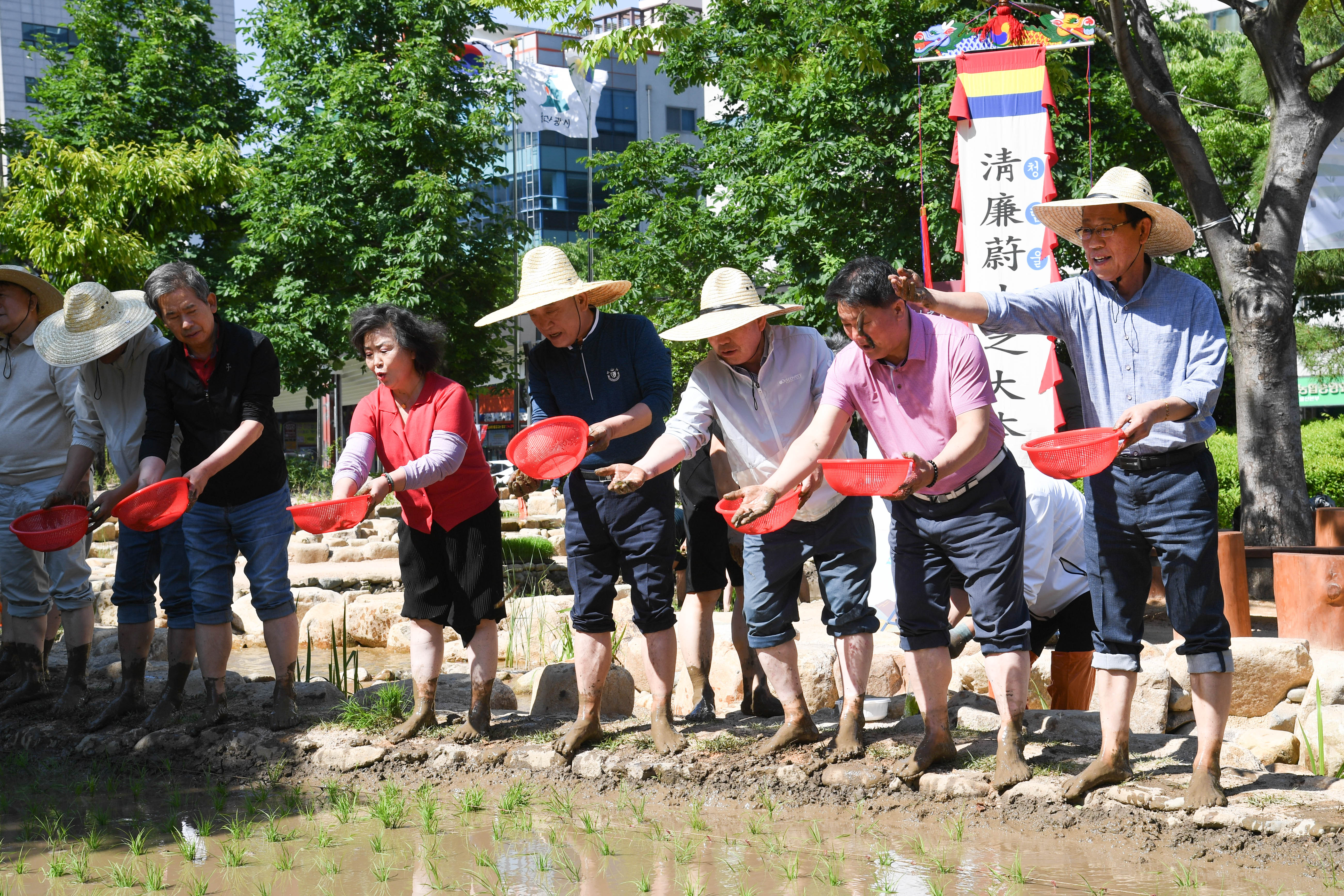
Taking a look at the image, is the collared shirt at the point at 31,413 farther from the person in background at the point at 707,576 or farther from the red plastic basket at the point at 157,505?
the person in background at the point at 707,576

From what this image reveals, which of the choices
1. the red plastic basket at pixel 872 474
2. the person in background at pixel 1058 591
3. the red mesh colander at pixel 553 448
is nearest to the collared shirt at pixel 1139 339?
the red plastic basket at pixel 872 474

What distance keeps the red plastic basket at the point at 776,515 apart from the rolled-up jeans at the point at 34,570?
3.27 metres

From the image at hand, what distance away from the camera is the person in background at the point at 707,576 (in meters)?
4.84

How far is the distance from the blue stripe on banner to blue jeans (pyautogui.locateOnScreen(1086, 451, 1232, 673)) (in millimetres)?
5846

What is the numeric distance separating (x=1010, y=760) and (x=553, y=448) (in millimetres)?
1822

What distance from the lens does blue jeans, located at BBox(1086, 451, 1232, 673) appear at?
328 cm

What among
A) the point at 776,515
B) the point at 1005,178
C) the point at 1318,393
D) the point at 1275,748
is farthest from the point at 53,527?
the point at 1318,393

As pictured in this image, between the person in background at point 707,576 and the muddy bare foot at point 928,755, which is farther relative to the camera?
the person in background at point 707,576

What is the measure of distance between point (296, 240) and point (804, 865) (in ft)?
54.0

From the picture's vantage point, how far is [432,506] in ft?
14.5

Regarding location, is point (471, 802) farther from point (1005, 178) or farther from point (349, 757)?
point (1005, 178)

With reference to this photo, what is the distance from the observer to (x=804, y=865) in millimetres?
3303

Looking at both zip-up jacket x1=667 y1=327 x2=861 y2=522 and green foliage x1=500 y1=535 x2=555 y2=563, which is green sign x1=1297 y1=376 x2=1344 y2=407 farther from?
zip-up jacket x1=667 y1=327 x2=861 y2=522

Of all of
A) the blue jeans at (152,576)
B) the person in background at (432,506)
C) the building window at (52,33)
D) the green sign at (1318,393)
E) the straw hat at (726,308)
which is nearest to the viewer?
the straw hat at (726,308)
